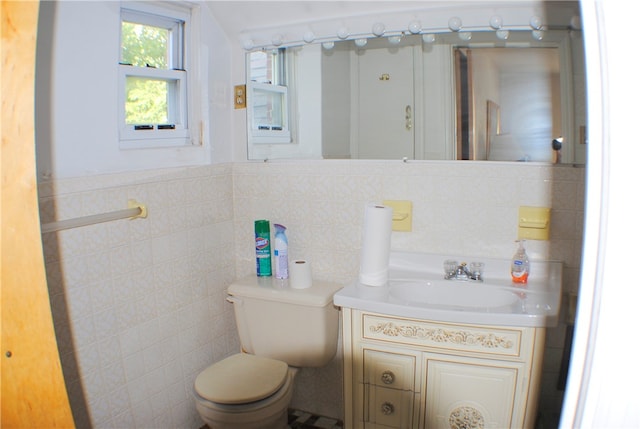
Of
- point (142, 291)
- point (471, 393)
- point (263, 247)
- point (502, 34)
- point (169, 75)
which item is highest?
point (502, 34)

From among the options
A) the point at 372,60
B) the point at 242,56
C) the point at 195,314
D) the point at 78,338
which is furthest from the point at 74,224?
the point at 372,60

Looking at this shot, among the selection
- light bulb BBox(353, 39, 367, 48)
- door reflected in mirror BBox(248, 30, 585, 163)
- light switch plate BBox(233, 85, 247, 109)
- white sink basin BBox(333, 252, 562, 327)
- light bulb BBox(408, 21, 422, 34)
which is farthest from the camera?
light switch plate BBox(233, 85, 247, 109)

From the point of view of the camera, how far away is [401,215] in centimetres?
196

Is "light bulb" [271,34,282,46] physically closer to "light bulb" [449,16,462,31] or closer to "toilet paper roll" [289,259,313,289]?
A: "light bulb" [449,16,462,31]

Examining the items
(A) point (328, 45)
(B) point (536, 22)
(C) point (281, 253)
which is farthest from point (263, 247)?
(B) point (536, 22)

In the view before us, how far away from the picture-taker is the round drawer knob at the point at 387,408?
1.70 metres

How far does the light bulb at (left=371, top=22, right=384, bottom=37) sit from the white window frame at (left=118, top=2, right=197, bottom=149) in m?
0.72

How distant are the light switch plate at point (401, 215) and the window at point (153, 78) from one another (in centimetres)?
87

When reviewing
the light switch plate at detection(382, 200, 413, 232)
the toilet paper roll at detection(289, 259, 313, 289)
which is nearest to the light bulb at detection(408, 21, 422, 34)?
the light switch plate at detection(382, 200, 413, 232)

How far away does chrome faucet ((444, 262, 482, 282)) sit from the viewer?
1.81 m

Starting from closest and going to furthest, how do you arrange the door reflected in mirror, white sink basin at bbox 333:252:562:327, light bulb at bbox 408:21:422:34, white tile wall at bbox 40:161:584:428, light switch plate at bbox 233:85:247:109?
white sink basin at bbox 333:252:562:327 → white tile wall at bbox 40:161:584:428 → the door reflected in mirror → light bulb at bbox 408:21:422:34 → light switch plate at bbox 233:85:247:109

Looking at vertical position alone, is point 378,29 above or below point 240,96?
above

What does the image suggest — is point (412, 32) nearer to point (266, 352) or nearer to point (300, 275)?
point (300, 275)

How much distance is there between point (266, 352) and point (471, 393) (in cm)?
84
